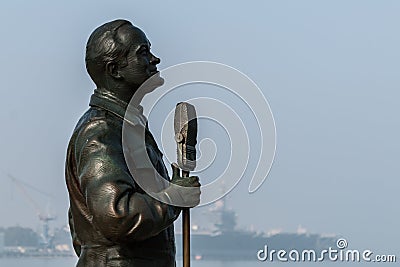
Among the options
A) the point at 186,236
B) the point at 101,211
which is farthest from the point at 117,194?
the point at 186,236

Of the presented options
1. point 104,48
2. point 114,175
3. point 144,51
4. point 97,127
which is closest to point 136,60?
point 144,51

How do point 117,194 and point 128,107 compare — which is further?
point 128,107

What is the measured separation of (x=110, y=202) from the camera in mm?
6055

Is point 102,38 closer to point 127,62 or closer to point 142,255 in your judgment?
point 127,62

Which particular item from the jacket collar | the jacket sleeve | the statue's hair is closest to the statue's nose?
the statue's hair

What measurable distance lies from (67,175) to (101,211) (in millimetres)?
555

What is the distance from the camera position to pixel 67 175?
6.55 m

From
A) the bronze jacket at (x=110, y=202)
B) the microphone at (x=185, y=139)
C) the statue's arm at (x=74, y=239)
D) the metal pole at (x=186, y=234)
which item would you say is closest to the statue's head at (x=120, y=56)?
the bronze jacket at (x=110, y=202)

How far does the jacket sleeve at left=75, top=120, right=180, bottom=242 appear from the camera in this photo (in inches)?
239

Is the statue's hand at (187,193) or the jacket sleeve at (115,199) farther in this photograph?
the statue's hand at (187,193)

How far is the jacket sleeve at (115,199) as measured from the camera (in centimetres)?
606

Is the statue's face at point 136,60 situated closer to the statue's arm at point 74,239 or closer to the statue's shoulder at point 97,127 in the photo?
→ the statue's shoulder at point 97,127

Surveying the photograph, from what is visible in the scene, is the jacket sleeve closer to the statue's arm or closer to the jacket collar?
the jacket collar

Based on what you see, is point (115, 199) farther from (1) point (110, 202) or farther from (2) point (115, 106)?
(2) point (115, 106)
